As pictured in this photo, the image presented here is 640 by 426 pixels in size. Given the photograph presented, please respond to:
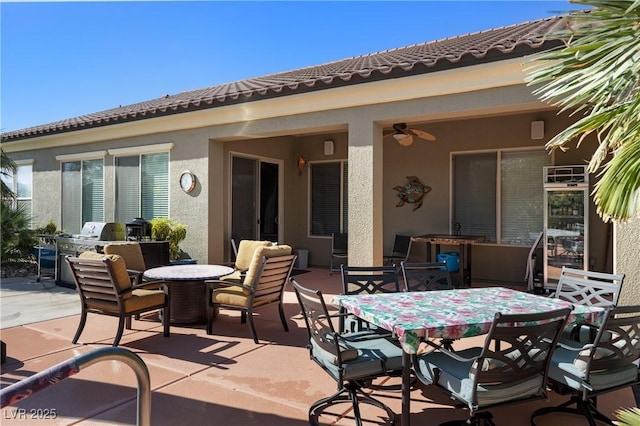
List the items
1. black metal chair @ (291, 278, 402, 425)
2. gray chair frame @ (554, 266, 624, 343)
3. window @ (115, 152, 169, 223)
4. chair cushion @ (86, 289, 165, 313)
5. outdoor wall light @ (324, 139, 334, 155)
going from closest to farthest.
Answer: black metal chair @ (291, 278, 402, 425) < gray chair frame @ (554, 266, 624, 343) < chair cushion @ (86, 289, 165, 313) < window @ (115, 152, 169, 223) < outdoor wall light @ (324, 139, 334, 155)

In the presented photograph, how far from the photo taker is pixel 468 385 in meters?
2.66

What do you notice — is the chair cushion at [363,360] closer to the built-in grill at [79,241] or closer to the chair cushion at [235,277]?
the chair cushion at [235,277]

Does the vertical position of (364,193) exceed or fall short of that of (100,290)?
it exceeds it

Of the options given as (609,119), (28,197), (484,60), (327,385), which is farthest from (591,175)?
(28,197)

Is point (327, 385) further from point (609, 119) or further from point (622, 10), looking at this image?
point (622, 10)

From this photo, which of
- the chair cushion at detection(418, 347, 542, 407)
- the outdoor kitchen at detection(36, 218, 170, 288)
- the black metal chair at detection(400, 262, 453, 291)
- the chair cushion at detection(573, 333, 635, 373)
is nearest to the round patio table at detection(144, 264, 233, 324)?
the outdoor kitchen at detection(36, 218, 170, 288)

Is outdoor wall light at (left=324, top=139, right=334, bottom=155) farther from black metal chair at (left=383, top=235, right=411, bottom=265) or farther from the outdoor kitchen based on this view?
the outdoor kitchen

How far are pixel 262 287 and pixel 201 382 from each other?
1666 mm

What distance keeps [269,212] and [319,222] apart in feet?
4.88

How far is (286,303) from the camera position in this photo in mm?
7312

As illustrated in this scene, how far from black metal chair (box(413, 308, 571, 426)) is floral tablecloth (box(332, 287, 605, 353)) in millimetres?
229

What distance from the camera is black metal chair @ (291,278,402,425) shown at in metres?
3.01

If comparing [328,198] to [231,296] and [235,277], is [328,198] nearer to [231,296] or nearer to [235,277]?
[235,277]

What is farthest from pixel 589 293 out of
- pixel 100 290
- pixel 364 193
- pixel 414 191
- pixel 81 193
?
pixel 81 193
